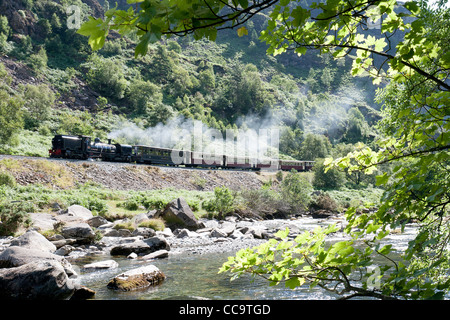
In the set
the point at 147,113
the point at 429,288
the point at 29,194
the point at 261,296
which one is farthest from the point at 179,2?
the point at 147,113

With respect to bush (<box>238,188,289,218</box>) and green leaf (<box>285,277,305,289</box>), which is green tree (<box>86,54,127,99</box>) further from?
green leaf (<box>285,277,305,289</box>)

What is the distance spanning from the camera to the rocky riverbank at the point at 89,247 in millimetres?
6453

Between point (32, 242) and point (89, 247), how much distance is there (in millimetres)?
2813

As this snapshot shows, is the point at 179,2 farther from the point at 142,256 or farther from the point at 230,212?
→ the point at 230,212

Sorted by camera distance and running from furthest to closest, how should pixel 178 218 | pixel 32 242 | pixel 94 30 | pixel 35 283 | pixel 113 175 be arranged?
1. pixel 113 175
2. pixel 178 218
3. pixel 32 242
4. pixel 35 283
5. pixel 94 30

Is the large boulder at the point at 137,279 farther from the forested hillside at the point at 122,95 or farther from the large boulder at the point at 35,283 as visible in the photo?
the forested hillside at the point at 122,95

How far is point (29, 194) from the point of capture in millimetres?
18297

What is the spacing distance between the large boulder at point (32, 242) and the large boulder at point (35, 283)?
3.38 m

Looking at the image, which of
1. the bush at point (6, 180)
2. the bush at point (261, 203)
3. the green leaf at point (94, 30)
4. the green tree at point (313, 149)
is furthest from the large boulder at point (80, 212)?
the green tree at point (313, 149)

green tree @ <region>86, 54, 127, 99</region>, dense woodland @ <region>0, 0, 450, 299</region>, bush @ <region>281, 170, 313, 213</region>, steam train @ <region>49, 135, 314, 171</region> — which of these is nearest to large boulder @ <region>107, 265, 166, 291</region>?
dense woodland @ <region>0, 0, 450, 299</region>

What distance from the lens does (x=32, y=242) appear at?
33.0 ft

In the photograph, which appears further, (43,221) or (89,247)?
(43,221)

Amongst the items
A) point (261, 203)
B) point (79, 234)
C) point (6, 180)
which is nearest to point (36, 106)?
point (6, 180)

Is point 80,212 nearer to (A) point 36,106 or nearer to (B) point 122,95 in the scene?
(A) point 36,106
